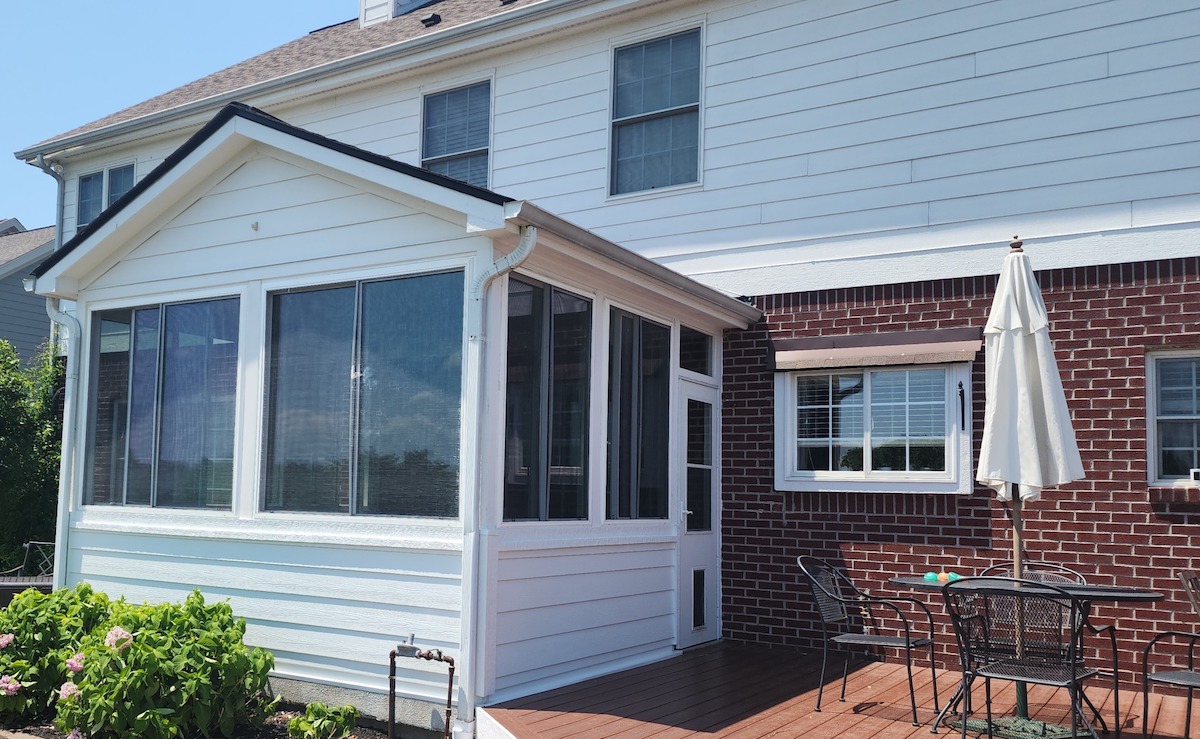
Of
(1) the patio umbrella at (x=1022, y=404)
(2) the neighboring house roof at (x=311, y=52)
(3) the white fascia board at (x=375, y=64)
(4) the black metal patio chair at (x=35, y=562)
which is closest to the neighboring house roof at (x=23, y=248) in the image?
(2) the neighboring house roof at (x=311, y=52)

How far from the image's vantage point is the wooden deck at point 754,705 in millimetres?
5551

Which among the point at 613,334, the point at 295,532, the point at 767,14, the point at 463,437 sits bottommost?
the point at 295,532

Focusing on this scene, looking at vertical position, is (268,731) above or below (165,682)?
below

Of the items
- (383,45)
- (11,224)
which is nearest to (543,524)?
(383,45)

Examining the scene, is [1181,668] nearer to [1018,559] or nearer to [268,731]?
[1018,559]

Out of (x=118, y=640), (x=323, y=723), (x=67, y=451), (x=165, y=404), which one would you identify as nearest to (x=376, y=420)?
(x=323, y=723)

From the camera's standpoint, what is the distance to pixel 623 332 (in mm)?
7266

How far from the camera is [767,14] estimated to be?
8742 millimetres

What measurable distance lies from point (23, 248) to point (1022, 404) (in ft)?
62.1

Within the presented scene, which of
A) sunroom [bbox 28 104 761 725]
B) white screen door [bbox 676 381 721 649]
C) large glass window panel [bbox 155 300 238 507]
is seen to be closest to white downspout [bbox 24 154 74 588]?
sunroom [bbox 28 104 761 725]

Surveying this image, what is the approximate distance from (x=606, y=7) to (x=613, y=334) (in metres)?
3.70

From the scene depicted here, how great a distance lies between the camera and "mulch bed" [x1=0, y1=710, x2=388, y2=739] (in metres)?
6.01

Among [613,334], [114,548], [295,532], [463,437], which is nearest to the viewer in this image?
[463,437]

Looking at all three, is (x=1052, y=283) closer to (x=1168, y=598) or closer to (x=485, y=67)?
(x=1168, y=598)
